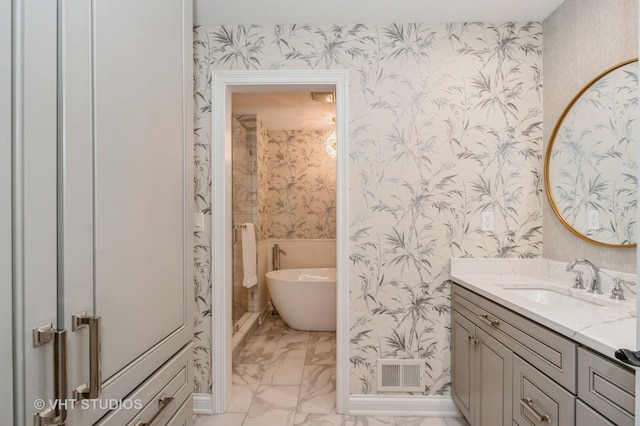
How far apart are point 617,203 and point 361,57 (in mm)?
1580

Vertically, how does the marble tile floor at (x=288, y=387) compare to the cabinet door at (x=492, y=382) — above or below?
below

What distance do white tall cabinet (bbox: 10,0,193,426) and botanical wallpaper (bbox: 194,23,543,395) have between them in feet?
3.90

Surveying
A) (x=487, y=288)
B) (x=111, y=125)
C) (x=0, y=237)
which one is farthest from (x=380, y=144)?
(x=0, y=237)

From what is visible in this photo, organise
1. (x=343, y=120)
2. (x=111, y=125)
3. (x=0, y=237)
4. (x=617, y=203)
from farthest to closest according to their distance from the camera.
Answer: (x=343, y=120), (x=617, y=203), (x=111, y=125), (x=0, y=237)

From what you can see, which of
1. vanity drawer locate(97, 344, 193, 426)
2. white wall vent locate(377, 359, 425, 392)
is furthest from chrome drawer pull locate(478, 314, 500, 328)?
vanity drawer locate(97, 344, 193, 426)

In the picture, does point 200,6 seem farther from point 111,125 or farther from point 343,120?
point 111,125

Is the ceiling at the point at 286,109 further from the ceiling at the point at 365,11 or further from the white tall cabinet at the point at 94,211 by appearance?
the white tall cabinet at the point at 94,211

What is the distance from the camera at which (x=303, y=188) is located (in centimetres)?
477

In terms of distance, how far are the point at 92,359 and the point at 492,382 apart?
1654mm

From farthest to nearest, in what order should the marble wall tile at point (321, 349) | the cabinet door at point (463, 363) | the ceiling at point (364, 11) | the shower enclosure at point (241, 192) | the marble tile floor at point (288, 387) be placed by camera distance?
1. the shower enclosure at point (241, 192)
2. the marble wall tile at point (321, 349)
3. the marble tile floor at point (288, 387)
4. the ceiling at point (364, 11)
5. the cabinet door at point (463, 363)

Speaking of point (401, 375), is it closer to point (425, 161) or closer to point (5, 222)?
point (425, 161)

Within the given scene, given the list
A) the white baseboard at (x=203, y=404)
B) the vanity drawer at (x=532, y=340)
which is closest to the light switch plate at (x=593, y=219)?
the vanity drawer at (x=532, y=340)

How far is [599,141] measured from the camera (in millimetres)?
1752

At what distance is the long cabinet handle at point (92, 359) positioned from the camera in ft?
2.48
